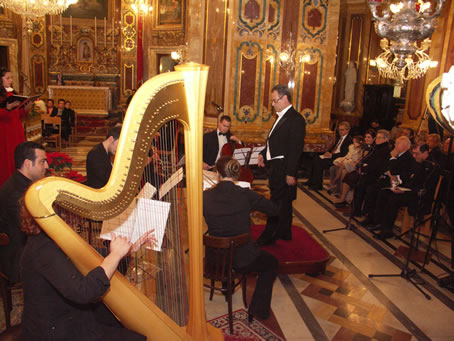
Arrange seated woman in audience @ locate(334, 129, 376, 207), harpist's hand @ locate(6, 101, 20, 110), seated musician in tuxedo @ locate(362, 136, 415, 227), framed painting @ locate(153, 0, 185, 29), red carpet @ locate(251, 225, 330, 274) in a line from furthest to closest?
1. framed painting @ locate(153, 0, 185, 29)
2. seated woman in audience @ locate(334, 129, 376, 207)
3. seated musician in tuxedo @ locate(362, 136, 415, 227)
4. harpist's hand @ locate(6, 101, 20, 110)
5. red carpet @ locate(251, 225, 330, 274)

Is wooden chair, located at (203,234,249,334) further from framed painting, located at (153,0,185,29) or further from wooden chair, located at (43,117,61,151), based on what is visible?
framed painting, located at (153,0,185,29)

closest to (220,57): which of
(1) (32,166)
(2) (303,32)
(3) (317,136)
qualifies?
(2) (303,32)

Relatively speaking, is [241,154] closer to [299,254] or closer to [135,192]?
[299,254]

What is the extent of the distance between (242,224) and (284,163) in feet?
4.50

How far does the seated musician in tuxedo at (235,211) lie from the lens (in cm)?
301

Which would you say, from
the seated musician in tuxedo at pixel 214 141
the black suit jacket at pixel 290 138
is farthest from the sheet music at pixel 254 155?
the black suit jacket at pixel 290 138

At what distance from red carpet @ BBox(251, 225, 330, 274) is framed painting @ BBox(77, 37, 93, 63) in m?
13.8

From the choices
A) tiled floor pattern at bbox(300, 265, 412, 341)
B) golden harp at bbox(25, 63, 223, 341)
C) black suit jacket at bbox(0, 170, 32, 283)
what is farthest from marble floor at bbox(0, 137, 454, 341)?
black suit jacket at bbox(0, 170, 32, 283)

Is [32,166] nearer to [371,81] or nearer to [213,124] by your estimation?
[213,124]

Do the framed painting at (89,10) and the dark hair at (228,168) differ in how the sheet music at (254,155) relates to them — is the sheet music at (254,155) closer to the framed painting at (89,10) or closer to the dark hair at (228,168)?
the dark hair at (228,168)

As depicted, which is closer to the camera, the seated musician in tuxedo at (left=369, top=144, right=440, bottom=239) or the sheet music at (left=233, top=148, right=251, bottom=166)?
the sheet music at (left=233, top=148, right=251, bottom=166)

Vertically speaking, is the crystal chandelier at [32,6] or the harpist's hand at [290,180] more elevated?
the crystal chandelier at [32,6]

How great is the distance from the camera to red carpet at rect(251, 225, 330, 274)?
4059 millimetres

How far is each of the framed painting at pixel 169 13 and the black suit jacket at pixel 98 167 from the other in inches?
463
